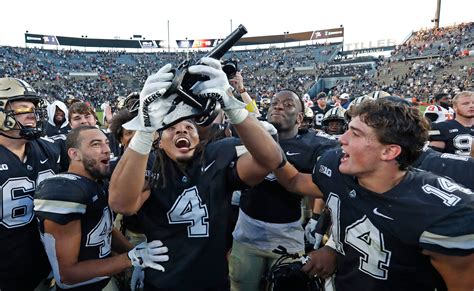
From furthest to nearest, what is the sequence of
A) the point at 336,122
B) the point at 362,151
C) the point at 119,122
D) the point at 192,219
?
the point at 336,122, the point at 119,122, the point at 192,219, the point at 362,151

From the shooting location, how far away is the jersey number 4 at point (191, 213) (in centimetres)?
246

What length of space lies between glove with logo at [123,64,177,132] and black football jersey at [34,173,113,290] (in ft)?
3.01

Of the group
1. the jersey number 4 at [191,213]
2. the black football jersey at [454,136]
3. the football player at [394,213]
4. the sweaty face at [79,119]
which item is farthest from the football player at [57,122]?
the black football jersey at [454,136]

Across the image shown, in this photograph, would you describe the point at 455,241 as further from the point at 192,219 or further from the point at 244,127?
the point at 192,219

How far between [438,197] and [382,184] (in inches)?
13.0

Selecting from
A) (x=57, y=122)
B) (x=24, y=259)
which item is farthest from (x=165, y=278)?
(x=57, y=122)

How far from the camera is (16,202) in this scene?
2.99 meters

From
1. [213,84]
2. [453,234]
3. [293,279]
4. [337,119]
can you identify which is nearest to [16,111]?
[213,84]

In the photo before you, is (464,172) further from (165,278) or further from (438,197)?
(165,278)

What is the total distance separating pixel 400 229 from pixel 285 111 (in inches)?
90.9

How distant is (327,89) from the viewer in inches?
1674

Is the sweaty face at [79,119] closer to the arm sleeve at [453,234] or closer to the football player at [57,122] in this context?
the football player at [57,122]

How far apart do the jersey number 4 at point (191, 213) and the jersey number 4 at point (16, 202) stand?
1.46 m

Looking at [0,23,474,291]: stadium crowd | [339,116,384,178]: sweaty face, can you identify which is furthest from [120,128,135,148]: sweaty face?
[339,116,384,178]: sweaty face
